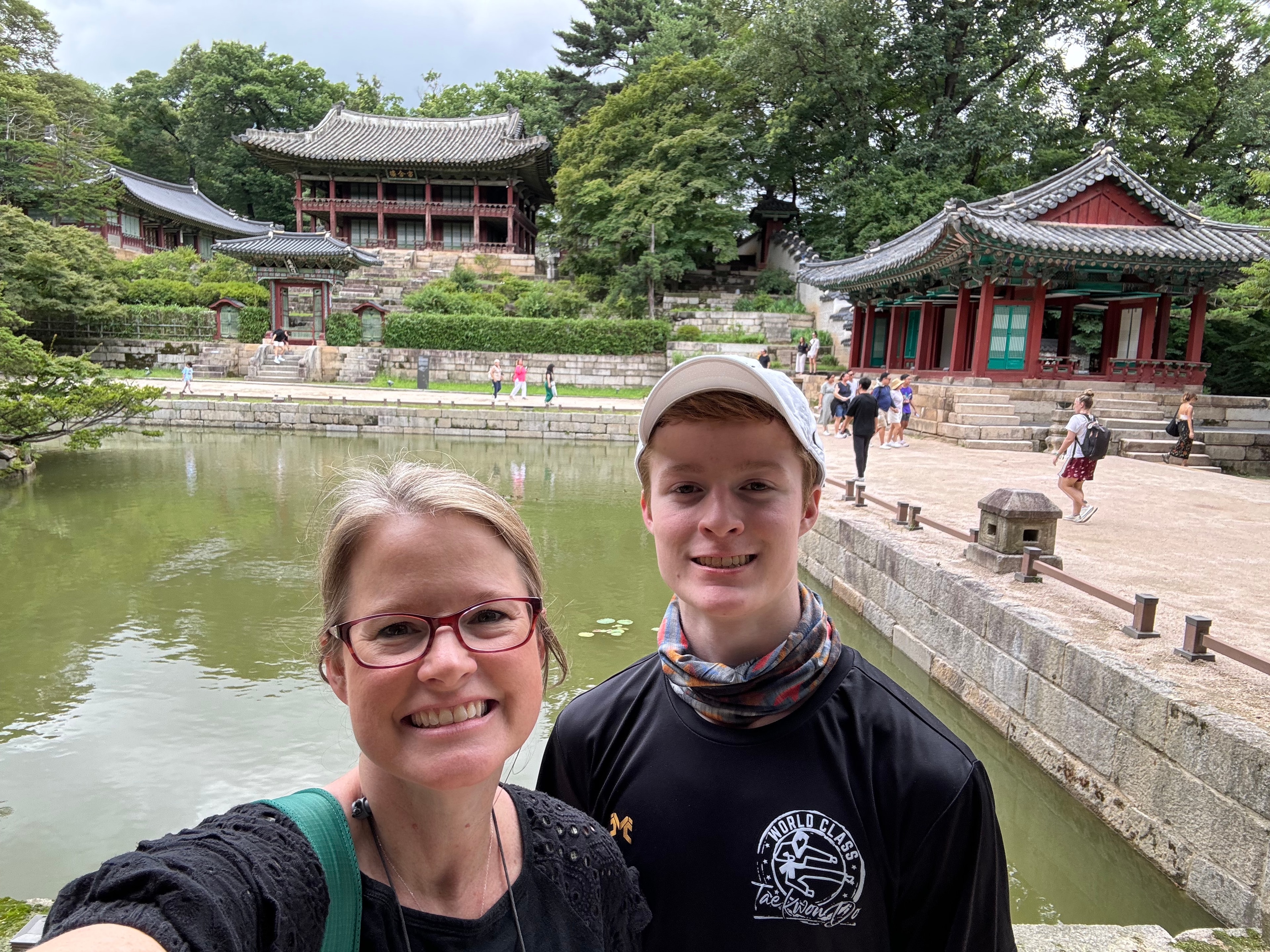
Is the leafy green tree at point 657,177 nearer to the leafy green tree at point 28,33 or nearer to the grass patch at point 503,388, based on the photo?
the grass patch at point 503,388

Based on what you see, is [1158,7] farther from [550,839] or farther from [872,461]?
[550,839]

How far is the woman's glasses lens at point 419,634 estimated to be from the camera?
109 centimetres

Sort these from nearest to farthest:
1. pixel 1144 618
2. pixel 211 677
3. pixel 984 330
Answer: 1. pixel 1144 618
2. pixel 211 677
3. pixel 984 330

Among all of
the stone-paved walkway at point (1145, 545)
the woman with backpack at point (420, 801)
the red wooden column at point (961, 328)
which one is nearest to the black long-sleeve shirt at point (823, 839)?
the woman with backpack at point (420, 801)

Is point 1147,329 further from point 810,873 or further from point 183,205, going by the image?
point 183,205

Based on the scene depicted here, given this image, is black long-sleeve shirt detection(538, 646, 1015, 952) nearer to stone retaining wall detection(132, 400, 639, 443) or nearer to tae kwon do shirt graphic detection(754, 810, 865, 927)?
tae kwon do shirt graphic detection(754, 810, 865, 927)

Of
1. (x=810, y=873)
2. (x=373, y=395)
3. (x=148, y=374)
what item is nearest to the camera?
(x=810, y=873)

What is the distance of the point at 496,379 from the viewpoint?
23.0 meters

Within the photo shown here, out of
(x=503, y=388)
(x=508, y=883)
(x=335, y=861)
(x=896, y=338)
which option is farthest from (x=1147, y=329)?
(x=335, y=861)

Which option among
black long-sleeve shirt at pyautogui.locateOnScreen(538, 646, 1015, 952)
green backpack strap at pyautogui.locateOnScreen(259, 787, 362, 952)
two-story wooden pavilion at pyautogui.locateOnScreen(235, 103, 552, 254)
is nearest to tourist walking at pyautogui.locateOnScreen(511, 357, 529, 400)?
two-story wooden pavilion at pyautogui.locateOnScreen(235, 103, 552, 254)

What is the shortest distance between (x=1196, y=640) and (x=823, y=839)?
3656mm

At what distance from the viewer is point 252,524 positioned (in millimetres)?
10000

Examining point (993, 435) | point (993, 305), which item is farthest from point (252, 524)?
point (993, 305)

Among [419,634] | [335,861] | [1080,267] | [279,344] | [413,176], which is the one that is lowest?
[335,861]
